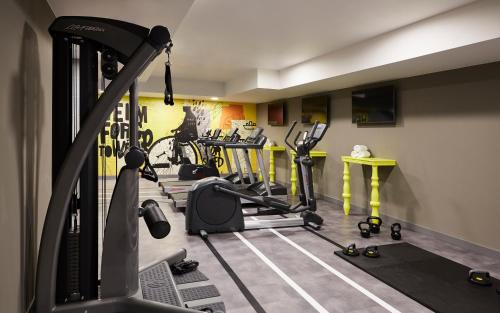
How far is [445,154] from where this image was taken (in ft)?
13.5

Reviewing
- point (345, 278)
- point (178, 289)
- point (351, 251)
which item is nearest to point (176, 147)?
point (351, 251)

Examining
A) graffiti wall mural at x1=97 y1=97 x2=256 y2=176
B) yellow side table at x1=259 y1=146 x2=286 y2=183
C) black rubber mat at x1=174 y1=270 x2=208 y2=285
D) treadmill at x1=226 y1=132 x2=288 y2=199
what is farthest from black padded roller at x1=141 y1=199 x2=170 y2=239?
graffiti wall mural at x1=97 y1=97 x2=256 y2=176

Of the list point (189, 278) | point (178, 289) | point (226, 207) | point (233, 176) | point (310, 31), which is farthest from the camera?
point (233, 176)

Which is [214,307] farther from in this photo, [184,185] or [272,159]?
[272,159]

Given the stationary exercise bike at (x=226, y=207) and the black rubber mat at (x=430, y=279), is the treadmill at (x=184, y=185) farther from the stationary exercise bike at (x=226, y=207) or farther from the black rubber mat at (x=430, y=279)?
the black rubber mat at (x=430, y=279)

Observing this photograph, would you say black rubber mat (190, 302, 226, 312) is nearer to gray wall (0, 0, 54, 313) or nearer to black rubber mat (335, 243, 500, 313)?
gray wall (0, 0, 54, 313)

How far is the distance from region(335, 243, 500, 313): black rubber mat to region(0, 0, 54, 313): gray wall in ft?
8.29

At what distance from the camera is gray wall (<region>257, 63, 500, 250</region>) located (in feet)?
11.9

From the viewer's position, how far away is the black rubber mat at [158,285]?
2.01 metres

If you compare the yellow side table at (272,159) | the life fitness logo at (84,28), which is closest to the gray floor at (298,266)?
the life fitness logo at (84,28)

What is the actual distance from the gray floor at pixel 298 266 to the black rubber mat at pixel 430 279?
12 cm

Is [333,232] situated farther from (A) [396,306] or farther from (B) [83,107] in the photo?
(B) [83,107]

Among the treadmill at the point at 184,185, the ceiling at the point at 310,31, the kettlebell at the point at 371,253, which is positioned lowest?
the kettlebell at the point at 371,253

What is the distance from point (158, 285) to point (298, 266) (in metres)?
1.40
